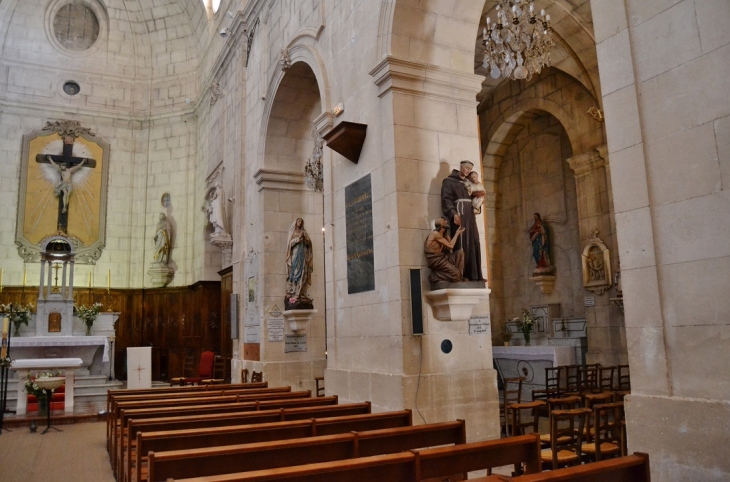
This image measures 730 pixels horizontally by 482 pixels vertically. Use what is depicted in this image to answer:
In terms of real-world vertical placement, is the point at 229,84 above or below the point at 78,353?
above

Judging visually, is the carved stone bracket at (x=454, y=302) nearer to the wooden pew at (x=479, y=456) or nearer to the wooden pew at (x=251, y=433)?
the wooden pew at (x=251, y=433)

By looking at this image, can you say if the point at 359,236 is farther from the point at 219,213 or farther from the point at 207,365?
the point at 207,365

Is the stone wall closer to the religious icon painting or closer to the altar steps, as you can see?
the altar steps

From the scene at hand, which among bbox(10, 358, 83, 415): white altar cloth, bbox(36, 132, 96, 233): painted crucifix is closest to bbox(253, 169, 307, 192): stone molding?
bbox(10, 358, 83, 415): white altar cloth

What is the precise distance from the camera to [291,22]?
975 cm

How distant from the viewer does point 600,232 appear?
10.9m

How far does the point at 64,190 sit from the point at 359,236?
12436 millimetres

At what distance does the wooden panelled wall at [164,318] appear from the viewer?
14461mm

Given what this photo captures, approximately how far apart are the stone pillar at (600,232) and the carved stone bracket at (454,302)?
5476 mm

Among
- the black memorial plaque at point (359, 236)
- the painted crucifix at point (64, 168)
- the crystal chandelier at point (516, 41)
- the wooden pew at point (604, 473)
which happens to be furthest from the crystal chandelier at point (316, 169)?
the painted crucifix at point (64, 168)

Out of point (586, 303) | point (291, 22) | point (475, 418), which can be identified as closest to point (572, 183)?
point (586, 303)

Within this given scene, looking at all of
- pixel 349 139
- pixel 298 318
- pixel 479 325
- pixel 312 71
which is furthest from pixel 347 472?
pixel 312 71

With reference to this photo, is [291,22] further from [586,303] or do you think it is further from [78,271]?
[78,271]

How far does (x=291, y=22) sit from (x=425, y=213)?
519 centimetres
